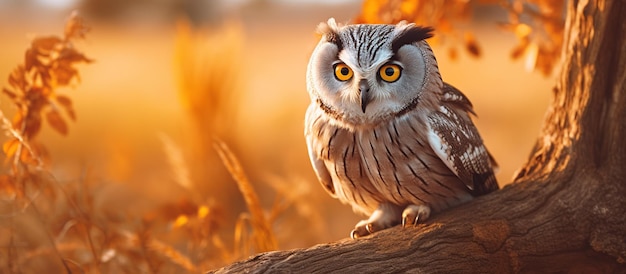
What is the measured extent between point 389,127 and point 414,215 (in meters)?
0.28

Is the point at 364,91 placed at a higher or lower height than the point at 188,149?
lower

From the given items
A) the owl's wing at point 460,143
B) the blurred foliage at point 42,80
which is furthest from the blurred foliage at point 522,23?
the blurred foliage at point 42,80

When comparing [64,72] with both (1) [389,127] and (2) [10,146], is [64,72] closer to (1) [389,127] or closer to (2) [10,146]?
(2) [10,146]

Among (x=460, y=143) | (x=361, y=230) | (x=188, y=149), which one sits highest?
(x=188, y=149)

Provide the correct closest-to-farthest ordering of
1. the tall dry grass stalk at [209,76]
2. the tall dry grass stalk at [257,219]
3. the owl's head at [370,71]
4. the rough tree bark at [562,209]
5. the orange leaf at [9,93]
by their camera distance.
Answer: the owl's head at [370,71] → the rough tree bark at [562,209] → the orange leaf at [9,93] → the tall dry grass stalk at [257,219] → the tall dry grass stalk at [209,76]

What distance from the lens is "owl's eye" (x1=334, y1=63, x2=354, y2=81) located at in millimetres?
1810

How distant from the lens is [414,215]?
199 cm

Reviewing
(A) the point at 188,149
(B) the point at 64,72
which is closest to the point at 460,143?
(B) the point at 64,72

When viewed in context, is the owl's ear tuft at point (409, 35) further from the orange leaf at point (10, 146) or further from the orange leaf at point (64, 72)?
the orange leaf at point (10, 146)

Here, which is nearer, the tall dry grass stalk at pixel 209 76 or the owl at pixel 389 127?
the owl at pixel 389 127

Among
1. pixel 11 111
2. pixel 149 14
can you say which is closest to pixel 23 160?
pixel 11 111

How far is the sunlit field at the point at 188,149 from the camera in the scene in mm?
2459

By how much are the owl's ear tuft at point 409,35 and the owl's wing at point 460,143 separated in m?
0.24

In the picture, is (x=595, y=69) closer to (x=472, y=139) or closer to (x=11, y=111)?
(x=472, y=139)
